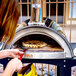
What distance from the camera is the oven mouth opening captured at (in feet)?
4.68

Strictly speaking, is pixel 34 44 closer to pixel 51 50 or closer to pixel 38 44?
pixel 38 44

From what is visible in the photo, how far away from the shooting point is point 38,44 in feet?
4.86

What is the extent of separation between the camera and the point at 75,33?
159 inches

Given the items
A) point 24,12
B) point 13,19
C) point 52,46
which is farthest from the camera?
point 24,12

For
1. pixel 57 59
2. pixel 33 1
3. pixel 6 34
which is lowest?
pixel 57 59

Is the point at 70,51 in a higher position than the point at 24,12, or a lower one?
lower

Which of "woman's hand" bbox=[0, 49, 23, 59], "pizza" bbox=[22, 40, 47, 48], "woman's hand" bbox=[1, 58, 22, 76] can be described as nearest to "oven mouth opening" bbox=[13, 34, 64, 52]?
"pizza" bbox=[22, 40, 47, 48]

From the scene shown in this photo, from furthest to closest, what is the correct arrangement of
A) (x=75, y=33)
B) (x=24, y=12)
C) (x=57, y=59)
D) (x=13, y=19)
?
(x=24, y=12), (x=75, y=33), (x=57, y=59), (x=13, y=19)

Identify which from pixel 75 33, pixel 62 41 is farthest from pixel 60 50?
pixel 75 33

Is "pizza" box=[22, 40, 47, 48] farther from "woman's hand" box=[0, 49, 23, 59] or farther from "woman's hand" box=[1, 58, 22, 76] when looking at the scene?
"woman's hand" box=[1, 58, 22, 76]

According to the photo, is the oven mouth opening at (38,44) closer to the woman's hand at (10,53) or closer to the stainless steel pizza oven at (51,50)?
the stainless steel pizza oven at (51,50)

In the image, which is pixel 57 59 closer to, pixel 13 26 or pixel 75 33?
pixel 13 26

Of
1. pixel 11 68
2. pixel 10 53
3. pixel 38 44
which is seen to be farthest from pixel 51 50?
pixel 11 68

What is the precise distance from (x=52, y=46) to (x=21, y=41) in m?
0.29
